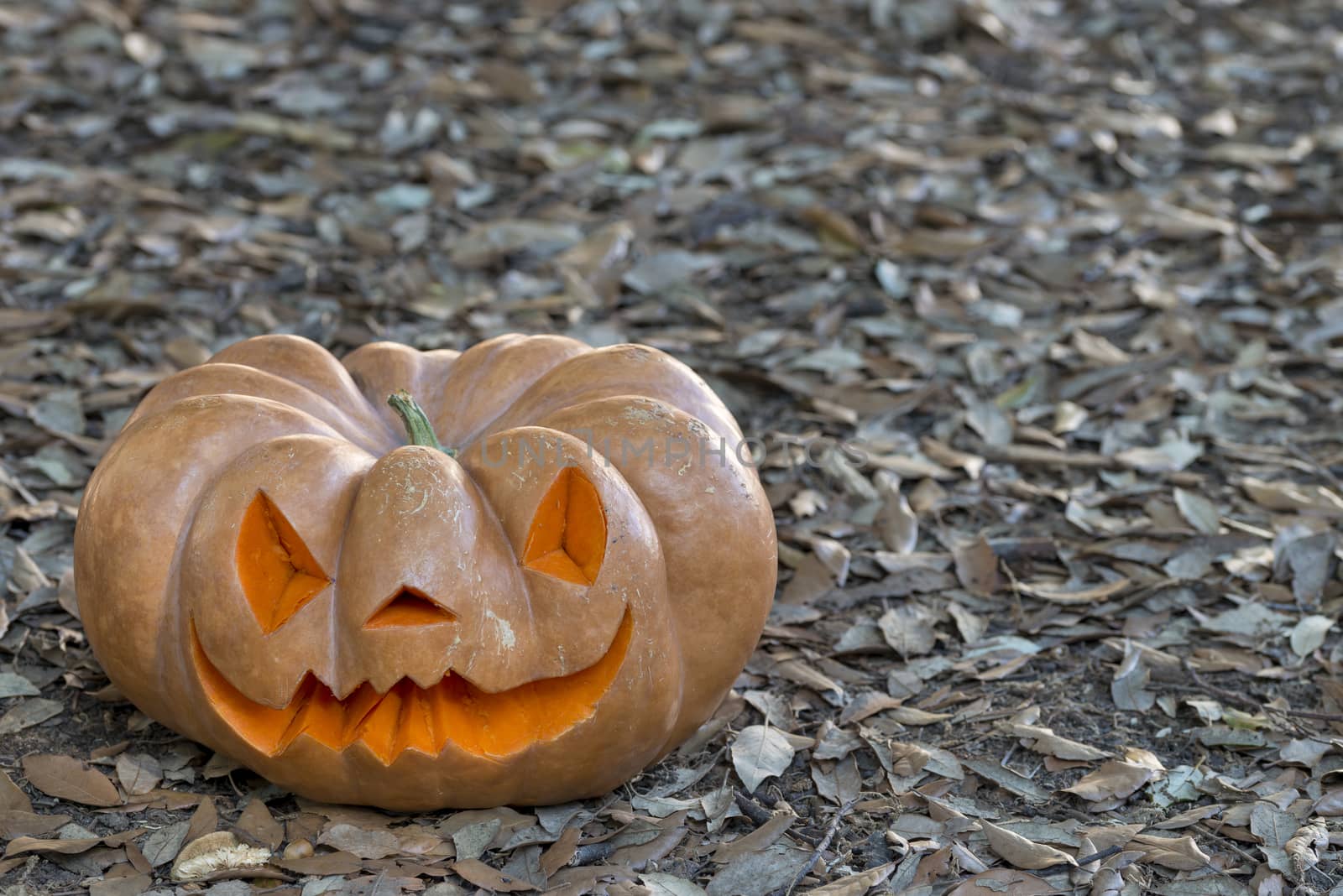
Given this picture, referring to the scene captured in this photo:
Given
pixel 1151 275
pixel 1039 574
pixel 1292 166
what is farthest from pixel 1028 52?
pixel 1039 574

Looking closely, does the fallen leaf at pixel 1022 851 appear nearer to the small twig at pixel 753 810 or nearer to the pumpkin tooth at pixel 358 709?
the small twig at pixel 753 810

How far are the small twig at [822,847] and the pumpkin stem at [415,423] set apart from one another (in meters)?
1.15

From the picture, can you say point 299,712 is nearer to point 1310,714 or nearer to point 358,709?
point 358,709

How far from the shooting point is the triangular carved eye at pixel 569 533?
2852mm

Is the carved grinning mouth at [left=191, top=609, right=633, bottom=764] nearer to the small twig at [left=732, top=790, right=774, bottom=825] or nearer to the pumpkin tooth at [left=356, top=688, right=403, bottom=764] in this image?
the pumpkin tooth at [left=356, top=688, right=403, bottom=764]

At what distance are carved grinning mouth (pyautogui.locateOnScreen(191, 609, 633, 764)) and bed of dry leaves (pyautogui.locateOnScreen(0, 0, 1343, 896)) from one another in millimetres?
209

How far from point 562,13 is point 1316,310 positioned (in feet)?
13.0

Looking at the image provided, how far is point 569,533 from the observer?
2936 millimetres

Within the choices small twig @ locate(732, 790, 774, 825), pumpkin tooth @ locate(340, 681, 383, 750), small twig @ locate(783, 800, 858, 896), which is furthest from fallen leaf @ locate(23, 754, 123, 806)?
small twig @ locate(783, 800, 858, 896)

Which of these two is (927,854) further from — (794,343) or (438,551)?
(794,343)

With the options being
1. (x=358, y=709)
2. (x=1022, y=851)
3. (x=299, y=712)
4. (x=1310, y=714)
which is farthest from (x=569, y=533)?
(x=1310, y=714)

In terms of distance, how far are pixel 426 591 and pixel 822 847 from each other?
3.20ft

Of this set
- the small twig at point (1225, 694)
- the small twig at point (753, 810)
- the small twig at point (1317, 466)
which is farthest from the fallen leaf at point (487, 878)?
the small twig at point (1317, 466)

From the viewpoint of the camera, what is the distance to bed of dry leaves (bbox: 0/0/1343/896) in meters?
2.99
